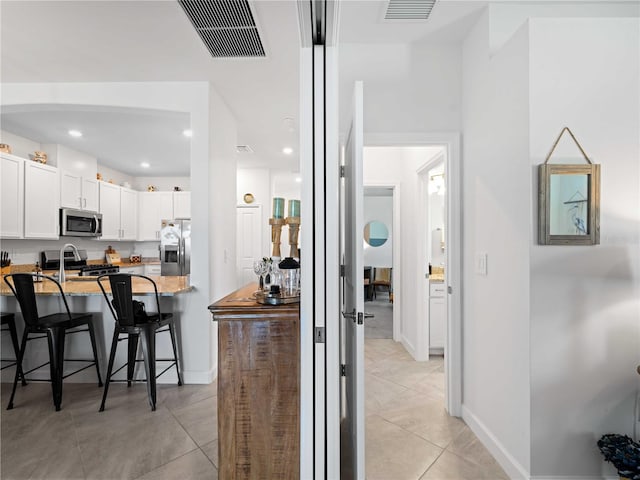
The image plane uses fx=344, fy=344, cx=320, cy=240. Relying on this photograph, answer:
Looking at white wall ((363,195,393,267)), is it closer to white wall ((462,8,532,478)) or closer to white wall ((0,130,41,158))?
white wall ((462,8,532,478))

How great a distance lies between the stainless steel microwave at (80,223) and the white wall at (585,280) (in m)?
5.35

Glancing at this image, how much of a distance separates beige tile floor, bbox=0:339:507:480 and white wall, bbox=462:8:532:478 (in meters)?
0.27

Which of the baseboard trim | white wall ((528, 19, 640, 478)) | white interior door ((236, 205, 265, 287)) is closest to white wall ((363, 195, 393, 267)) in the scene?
white interior door ((236, 205, 265, 287))

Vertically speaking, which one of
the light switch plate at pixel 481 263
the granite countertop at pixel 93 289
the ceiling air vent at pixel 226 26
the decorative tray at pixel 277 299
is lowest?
the granite countertop at pixel 93 289

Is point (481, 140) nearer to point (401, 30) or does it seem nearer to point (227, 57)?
point (401, 30)

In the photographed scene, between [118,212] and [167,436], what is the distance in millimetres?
4815

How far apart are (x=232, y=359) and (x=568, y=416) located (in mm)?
1650

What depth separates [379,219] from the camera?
8508 mm

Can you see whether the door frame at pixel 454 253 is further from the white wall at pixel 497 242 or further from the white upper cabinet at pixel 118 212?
the white upper cabinet at pixel 118 212

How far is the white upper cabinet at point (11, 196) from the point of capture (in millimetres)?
3682

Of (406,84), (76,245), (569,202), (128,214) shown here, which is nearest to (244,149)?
(128,214)

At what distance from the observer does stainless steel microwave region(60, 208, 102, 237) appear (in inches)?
182

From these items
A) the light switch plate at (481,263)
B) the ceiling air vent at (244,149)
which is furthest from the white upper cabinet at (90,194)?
the light switch plate at (481,263)

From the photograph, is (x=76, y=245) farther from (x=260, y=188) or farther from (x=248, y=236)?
(x=260, y=188)
